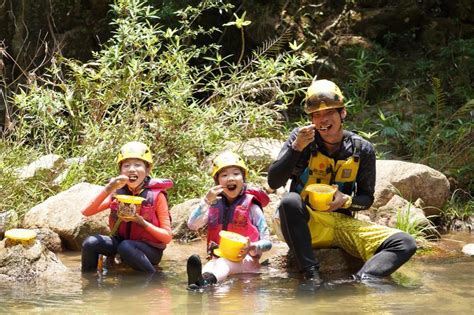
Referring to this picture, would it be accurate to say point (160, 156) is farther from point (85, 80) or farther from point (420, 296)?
point (420, 296)

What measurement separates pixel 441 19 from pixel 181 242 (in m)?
6.05

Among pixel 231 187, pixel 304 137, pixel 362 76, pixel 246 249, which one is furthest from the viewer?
pixel 362 76

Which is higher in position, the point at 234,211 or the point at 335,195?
the point at 335,195

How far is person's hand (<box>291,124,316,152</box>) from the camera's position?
216 inches

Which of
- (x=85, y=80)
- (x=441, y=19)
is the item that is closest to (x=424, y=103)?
(x=441, y=19)

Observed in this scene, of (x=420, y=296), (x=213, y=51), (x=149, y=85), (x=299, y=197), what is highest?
(x=213, y=51)

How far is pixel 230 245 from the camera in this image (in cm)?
571

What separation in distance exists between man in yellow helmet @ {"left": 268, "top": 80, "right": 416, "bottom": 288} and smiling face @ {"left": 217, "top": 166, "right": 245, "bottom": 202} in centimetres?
39

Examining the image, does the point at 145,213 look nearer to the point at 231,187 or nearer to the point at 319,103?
the point at 231,187

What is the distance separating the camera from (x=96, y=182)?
7.92m

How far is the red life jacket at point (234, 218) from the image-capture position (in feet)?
19.8

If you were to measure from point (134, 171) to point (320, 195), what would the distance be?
56.4 inches

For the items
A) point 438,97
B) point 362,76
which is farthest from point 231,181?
point 362,76

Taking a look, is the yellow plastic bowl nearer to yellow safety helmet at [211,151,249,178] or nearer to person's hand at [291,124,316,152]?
yellow safety helmet at [211,151,249,178]
